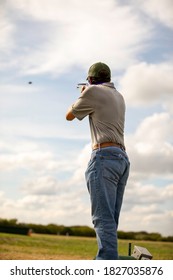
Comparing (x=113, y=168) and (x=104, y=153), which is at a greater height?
(x=104, y=153)

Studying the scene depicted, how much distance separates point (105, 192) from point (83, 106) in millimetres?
1044

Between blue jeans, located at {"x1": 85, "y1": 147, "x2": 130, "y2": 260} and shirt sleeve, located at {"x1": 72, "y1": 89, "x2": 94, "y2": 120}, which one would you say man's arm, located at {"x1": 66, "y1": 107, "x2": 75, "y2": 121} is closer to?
shirt sleeve, located at {"x1": 72, "y1": 89, "x2": 94, "y2": 120}

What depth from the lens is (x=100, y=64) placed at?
552cm

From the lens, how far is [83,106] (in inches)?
213

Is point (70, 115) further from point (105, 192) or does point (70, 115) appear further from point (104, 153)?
point (105, 192)

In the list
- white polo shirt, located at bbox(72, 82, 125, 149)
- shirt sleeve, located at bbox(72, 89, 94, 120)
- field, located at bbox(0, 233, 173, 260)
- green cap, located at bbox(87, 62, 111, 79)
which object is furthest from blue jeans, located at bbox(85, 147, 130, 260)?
field, located at bbox(0, 233, 173, 260)

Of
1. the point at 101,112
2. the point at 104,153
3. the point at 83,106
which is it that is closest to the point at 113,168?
the point at 104,153

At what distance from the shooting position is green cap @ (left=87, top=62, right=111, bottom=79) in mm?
5531

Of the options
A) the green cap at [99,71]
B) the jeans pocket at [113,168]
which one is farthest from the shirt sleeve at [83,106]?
the jeans pocket at [113,168]

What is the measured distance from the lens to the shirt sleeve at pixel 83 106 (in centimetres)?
541

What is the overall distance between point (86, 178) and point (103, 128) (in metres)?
0.60
